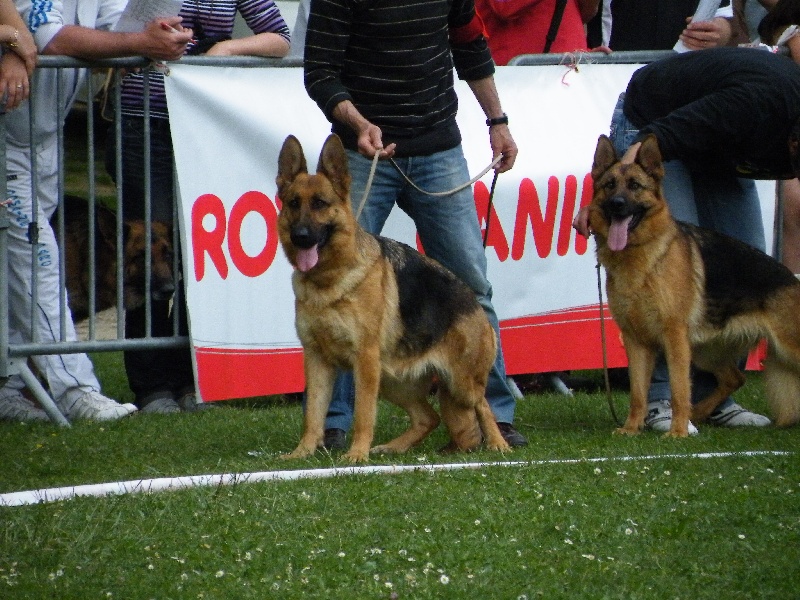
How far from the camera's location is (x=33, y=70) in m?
6.80

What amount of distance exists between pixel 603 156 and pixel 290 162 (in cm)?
171

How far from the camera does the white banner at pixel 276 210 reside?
758cm

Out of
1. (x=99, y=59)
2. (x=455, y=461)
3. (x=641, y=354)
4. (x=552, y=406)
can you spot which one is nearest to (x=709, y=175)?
(x=641, y=354)

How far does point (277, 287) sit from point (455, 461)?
2347 mm

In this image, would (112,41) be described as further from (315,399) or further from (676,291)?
(676,291)

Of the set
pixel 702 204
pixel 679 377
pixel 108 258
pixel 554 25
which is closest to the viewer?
pixel 679 377

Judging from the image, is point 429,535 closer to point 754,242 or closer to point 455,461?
point 455,461

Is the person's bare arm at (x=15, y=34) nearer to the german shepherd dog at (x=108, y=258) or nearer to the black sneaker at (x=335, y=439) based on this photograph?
the german shepherd dog at (x=108, y=258)

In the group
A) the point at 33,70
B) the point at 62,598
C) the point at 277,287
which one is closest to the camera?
the point at 62,598

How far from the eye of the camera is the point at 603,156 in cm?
670

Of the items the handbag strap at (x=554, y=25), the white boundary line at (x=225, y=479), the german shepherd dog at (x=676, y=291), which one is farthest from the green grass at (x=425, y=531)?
the handbag strap at (x=554, y=25)

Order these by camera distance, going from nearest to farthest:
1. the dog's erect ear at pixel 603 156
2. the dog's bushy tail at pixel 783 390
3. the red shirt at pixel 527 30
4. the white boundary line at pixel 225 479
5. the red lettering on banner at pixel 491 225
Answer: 1. the white boundary line at pixel 225 479
2. the dog's erect ear at pixel 603 156
3. the dog's bushy tail at pixel 783 390
4. the red lettering on banner at pixel 491 225
5. the red shirt at pixel 527 30

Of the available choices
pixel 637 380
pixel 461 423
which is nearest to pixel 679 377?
pixel 637 380

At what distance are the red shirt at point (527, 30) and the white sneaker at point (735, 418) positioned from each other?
115 inches
